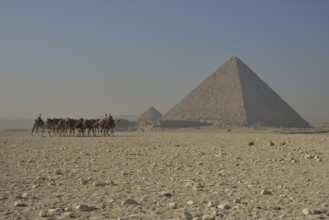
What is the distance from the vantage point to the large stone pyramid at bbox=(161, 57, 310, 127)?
321ft

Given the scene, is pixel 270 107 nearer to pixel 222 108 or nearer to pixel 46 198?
pixel 222 108

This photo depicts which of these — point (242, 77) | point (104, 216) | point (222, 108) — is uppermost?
point (242, 77)

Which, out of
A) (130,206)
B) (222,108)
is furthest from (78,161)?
(222,108)

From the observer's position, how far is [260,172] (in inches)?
346

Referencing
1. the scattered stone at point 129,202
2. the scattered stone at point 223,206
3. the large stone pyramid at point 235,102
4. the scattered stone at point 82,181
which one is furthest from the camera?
the large stone pyramid at point 235,102

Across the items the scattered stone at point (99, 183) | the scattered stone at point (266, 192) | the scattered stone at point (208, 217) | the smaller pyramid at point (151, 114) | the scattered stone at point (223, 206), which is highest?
the smaller pyramid at point (151, 114)

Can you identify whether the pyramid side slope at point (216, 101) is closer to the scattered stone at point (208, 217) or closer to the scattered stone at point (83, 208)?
the scattered stone at point (83, 208)

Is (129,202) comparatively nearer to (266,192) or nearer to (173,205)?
(173,205)

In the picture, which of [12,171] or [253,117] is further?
[253,117]

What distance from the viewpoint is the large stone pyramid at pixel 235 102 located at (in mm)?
97938

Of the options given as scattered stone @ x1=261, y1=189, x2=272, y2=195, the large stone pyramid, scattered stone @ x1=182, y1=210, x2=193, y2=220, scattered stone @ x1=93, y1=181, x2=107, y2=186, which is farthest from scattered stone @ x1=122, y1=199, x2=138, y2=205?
the large stone pyramid

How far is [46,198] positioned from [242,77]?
10453cm

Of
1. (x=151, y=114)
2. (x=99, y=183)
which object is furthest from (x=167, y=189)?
(x=151, y=114)

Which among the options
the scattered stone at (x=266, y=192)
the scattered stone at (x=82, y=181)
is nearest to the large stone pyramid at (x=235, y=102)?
the scattered stone at (x=82, y=181)
